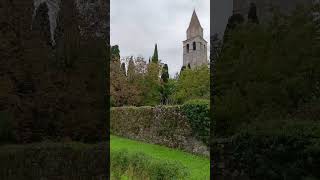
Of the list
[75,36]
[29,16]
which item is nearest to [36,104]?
[29,16]

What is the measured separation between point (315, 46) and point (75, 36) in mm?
8885

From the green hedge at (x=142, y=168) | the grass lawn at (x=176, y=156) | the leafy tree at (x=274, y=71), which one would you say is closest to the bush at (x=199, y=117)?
the grass lawn at (x=176, y=156)

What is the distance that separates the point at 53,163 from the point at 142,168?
184 cm

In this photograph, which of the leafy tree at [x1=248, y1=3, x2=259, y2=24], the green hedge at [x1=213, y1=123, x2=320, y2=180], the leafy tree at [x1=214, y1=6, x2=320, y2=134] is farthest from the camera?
the leafy tree at [x1=248, y1=3, x2=259, y2=24]

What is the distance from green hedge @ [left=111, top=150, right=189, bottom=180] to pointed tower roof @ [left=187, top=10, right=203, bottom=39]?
49.9 metres

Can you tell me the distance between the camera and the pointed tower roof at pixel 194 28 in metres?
58.3

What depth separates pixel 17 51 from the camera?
434 inches

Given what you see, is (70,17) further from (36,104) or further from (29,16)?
(36,104)

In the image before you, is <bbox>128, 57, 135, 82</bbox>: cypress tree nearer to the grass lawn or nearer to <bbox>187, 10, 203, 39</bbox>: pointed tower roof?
the grass lawn

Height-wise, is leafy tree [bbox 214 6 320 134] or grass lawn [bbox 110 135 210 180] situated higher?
leafy tree [bbox 214 6 320 134]

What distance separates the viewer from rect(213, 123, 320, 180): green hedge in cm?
591

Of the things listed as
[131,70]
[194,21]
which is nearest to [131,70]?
[131,70]

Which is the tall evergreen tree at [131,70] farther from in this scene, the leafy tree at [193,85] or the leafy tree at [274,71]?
the leafy tree at [274,71]

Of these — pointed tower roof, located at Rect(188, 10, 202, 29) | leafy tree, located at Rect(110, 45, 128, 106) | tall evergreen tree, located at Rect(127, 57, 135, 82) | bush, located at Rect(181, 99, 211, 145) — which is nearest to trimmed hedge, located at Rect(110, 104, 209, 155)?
bush, located at Rect(181, 99, 211, 145)
